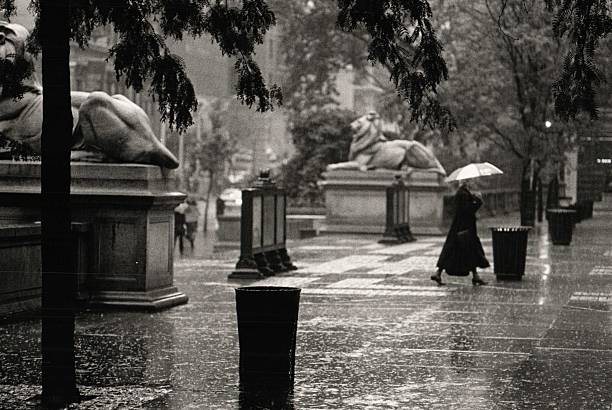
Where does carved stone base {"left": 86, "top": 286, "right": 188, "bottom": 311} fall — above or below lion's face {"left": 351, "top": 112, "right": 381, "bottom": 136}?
below

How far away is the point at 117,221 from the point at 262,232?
5.85m

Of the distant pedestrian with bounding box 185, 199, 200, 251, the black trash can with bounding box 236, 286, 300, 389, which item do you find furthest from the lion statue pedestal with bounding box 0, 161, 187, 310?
the distant pedestrian with bounding box 185, 199, 200, 251

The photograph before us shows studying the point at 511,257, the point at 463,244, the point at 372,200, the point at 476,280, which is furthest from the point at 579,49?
the point at 372,200

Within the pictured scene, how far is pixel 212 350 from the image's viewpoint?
11.9 metres

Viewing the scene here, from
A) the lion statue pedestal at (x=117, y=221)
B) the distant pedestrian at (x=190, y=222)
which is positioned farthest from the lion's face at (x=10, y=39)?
the distant pedestrian at (x=190, y=222)

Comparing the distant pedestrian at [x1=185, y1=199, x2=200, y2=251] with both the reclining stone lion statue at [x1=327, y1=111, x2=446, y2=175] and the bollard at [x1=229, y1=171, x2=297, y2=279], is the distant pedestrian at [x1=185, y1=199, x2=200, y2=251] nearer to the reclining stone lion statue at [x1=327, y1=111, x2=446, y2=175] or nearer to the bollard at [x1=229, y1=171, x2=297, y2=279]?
the reclining stone lion statue at [x1=327, y1=111, x2=446, y2=175]

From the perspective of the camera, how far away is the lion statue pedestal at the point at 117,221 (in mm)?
15180

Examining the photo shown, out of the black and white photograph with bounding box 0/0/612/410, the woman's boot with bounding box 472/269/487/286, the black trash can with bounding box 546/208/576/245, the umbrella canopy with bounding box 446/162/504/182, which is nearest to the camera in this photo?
the black and white photograph with bounding box 0/0/612/410

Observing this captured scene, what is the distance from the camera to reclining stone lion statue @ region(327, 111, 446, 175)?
38.0 metres

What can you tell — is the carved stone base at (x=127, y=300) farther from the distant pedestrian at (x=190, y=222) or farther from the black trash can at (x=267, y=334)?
the distant pedestrian at (x=190, y=222)

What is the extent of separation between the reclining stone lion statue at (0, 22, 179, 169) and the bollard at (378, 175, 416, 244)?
16.5 m

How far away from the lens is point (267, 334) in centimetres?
1000

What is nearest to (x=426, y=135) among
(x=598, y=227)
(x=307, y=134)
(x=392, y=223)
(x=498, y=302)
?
(x=307, y=134)

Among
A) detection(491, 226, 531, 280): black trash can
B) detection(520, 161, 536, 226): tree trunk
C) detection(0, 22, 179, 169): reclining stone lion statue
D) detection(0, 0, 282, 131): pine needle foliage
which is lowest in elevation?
detection(491, 226, 531, 280): black trash can
